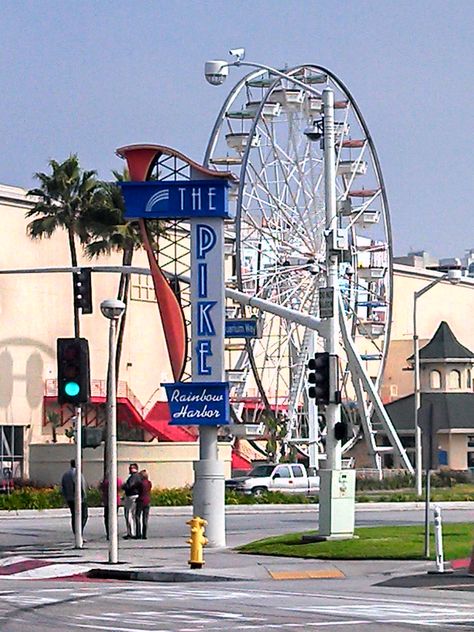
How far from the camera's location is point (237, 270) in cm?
4956

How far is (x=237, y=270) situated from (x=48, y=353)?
891 inches

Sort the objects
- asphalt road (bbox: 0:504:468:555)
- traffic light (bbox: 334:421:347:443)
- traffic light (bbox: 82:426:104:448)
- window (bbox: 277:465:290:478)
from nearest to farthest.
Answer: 1. traffic light (bbox: 334:421:347:443)
2. traffic light (bbox: 82:426:104:448)
3. asphalt road (bbox: 0:504:468:555)
4. window (bbox: 277:465:290:478)

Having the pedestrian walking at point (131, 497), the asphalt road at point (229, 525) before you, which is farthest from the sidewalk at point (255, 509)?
the pedestrian walking at point (131, 497)

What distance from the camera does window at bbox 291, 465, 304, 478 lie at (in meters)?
59.3

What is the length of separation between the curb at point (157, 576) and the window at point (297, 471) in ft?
115

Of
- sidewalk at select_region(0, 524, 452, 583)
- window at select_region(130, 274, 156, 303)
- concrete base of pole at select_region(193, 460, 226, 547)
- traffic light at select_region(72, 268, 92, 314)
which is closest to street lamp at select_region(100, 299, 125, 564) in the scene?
sidewalk at select_region(0, 524, 452, 583)

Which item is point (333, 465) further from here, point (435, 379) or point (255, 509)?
point (435, 379)

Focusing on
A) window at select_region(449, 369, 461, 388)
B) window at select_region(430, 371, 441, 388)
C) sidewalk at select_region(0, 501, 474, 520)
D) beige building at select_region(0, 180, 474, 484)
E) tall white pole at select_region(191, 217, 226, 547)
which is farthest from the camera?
window at select_region(430, 371, 441, 388)

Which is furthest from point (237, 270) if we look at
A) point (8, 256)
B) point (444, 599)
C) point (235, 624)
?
point (235, 624)

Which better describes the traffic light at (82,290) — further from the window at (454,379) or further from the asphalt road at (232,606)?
the window at (454,379)

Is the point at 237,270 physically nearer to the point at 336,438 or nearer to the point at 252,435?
the point at 252,435

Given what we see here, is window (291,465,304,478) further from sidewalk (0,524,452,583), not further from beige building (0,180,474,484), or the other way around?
sidewalk (0,524,452,583)

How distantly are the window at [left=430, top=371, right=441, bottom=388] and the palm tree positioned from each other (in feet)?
107

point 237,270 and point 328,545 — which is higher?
point 237,270
